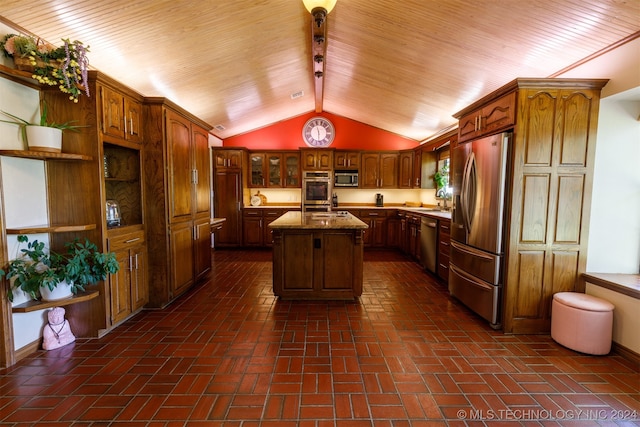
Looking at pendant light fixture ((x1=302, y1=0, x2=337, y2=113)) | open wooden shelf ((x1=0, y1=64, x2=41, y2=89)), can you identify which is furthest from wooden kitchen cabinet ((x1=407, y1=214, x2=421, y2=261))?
open wooden shelf ((x1=0, y1=64, x2=41, y2=89))

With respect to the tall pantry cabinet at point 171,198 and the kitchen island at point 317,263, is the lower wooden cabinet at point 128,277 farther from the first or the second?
the kitchen island at point 317,263

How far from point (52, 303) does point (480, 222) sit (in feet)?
12.6

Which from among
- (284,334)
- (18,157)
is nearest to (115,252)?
(18,157)

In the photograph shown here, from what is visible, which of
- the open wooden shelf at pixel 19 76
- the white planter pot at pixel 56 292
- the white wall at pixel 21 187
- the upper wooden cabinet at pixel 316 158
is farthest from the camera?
the upper wooden cabinet at pixel 316 158

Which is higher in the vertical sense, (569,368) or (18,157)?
(18,157)

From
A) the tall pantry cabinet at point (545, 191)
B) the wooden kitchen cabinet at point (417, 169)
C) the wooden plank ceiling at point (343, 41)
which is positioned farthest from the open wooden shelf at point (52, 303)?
the wooden kitchen cabinet at point (417, 169)

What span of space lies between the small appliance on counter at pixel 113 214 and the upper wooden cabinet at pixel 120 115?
68 centimetres

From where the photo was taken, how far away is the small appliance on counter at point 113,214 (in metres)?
2.80

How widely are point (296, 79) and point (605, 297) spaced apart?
4.87 m

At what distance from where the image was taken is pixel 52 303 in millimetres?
2213

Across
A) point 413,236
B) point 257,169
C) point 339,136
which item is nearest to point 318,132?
point 339,136

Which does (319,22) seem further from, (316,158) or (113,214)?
(316,158)

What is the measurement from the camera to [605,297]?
7.85 ft

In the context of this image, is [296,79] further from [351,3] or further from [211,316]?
[211,316]
